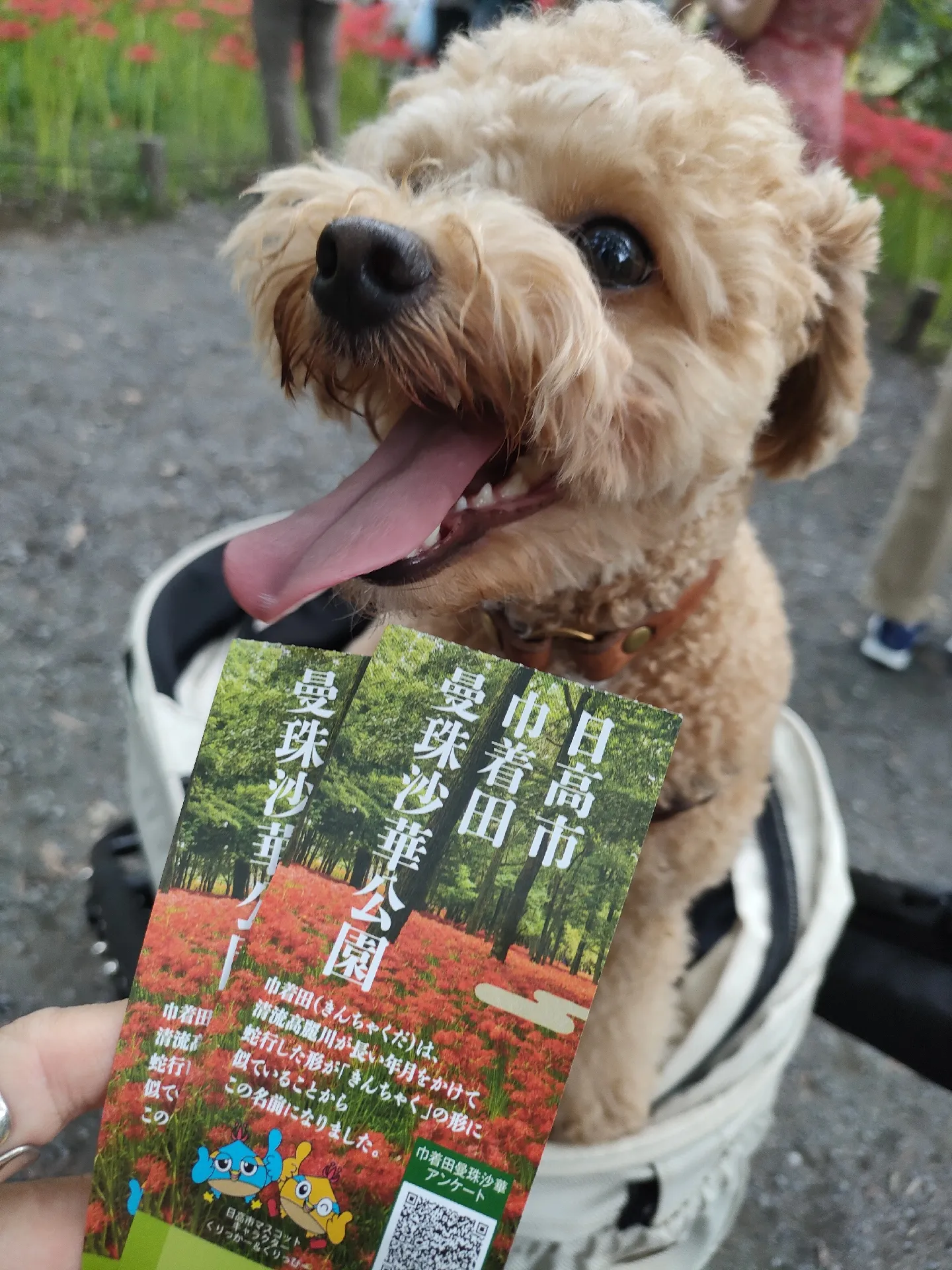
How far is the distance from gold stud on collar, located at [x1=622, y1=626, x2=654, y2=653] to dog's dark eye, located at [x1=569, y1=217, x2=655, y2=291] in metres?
0.38

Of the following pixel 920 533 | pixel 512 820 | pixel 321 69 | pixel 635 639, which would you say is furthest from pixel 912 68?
pixel 512 820

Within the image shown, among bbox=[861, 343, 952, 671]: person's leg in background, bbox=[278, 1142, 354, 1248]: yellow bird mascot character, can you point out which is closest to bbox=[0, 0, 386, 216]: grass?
bbox=[861, 343, 952, 671]: person's leg in background

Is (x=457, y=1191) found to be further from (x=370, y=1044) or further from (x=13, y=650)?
(x=13, y=650)

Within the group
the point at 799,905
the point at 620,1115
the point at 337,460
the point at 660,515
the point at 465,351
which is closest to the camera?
the point at 465,351

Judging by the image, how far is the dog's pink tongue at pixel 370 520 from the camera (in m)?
0.87

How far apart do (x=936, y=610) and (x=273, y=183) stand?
247 centimetres

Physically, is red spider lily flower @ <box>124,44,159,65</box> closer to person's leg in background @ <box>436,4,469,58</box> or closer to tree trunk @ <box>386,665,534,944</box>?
person's leg in background @ <box>436,4,469,58</box>

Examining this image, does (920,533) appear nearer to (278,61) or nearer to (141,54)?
(278,61)

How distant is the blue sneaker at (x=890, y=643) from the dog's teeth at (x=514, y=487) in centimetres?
188

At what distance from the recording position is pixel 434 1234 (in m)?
0.58

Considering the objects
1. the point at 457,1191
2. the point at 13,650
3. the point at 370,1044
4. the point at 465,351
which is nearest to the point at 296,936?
the point at 370,1044

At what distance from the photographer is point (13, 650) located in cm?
214

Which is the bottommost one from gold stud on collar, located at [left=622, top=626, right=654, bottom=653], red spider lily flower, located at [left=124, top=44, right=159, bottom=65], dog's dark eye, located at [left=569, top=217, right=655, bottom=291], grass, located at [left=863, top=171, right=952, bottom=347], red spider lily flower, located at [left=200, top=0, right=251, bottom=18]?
grass, located at [left=863, top=171, right=952, bottom=347]

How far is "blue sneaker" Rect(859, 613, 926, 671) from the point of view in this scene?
8.41 ft
